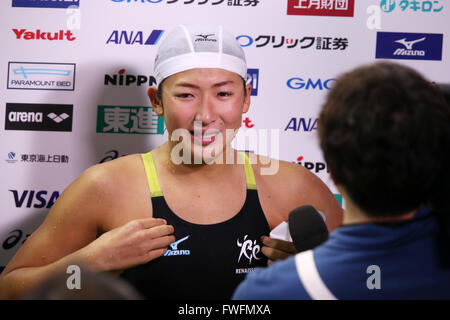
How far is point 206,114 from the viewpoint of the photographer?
1751mm

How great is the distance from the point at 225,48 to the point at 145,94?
22.8 inches

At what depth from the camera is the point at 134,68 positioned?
2.14 meters

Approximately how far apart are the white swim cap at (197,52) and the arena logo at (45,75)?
0.60m

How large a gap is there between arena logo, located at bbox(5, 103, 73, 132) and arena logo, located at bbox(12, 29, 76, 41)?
34 centimetres

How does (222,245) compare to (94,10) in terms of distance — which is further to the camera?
(94,10)

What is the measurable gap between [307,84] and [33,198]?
154 centimetres

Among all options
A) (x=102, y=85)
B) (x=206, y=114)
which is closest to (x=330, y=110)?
(x=206, y=114)

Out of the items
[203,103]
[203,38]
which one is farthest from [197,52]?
[203,103]

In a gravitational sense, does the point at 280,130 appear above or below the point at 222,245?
above

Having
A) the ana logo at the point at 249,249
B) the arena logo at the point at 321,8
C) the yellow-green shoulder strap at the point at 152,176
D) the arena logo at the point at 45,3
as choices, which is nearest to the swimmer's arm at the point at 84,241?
the yellow-green shoulder strap at the point at 152,176

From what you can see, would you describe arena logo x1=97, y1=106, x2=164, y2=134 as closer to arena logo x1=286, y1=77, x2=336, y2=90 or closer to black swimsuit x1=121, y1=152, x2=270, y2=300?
black swimsuit x1=121, y1=152, x2=270, y2=300

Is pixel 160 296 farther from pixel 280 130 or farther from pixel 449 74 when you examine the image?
pixel 449 74

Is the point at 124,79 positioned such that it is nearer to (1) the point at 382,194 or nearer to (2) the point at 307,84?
(2) the point at 307,84

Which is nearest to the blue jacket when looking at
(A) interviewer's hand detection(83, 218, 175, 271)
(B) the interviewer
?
(B) the interviewer
